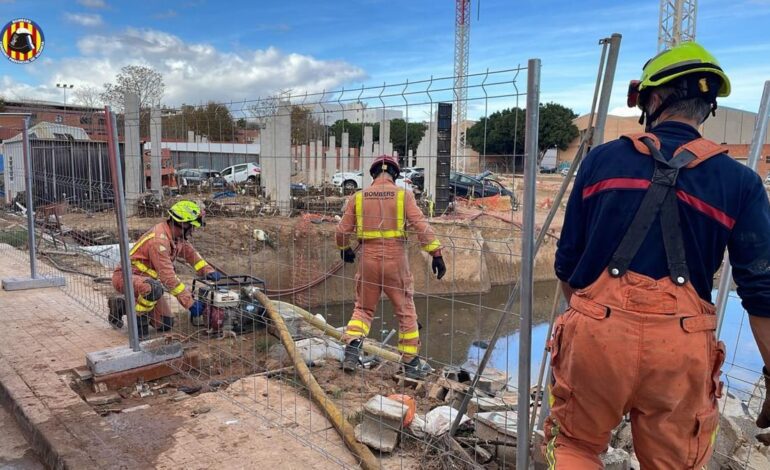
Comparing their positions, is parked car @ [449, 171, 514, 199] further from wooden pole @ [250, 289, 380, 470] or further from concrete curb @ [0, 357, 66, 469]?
concrete curb @ [0, 357, 66, 469]

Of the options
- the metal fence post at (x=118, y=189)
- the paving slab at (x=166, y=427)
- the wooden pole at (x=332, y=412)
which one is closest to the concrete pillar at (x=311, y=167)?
the wooden pole at (x=332, y=412)

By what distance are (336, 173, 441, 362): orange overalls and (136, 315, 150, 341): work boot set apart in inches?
85.2

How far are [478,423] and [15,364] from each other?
405 cm

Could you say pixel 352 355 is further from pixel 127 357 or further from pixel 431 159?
pixel 431 159

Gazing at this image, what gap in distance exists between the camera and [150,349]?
15.8ft

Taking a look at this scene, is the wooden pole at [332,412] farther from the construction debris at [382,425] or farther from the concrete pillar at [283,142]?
the concrete pillar at [283,142]

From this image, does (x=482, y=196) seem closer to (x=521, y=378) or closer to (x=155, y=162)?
(x=521, y=378)

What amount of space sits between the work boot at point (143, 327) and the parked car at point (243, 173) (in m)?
1.85

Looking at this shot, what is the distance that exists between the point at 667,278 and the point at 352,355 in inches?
141

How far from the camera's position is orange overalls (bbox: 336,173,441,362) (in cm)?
484

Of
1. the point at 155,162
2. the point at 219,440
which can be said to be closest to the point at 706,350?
the point at 219,440

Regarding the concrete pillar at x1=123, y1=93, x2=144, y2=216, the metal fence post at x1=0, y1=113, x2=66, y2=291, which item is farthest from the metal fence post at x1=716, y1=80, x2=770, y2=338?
the metal fence post at x1=0, y1=113, x2=66, y2=291

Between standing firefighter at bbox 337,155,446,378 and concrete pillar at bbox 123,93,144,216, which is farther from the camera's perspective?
concrete pillar at bbox 123,93,144,216

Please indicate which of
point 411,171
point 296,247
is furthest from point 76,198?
point 411,171
